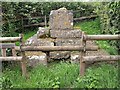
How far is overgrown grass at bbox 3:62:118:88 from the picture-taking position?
5605 mm

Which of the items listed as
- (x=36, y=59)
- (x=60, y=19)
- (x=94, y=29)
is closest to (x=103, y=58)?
(x=36, y=59)

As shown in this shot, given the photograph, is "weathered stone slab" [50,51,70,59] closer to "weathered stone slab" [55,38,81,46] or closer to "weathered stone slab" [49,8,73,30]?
"weathered stone slab" [55,38,81,46]

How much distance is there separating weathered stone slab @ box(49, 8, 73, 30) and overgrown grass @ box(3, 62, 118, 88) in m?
1.91

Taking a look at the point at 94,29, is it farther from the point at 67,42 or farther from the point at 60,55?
the point at 60,55

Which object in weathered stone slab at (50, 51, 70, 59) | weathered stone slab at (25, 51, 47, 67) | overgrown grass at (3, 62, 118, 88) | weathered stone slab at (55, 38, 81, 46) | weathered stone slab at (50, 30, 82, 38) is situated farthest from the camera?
weathered stone slab at (50, 30, 82, 38)

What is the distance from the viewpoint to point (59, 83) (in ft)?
18.6

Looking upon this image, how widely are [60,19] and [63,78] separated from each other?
102 inches

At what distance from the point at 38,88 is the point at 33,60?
1378mm

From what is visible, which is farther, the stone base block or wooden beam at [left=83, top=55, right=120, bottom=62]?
the stone base block

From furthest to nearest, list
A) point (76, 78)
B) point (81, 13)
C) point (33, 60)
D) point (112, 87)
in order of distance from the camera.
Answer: point (81, 13), point (33, 60), point (76, 78), point (112, 87)

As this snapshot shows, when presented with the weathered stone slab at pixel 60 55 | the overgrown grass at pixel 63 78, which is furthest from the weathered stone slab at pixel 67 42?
the overgrown grass at pixel 63 78

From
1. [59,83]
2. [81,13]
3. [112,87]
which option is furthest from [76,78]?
[81,13]

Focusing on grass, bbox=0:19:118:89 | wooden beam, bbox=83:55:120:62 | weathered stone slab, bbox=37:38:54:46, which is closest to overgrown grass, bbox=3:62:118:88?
grass, bbox=0:19:118:89

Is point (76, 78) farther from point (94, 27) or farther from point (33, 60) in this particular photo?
point (94, 27)
